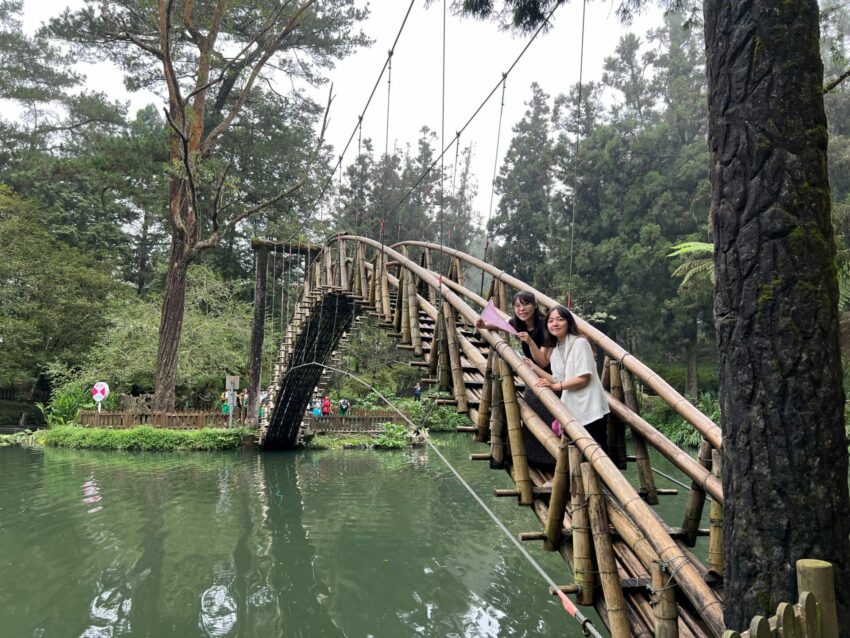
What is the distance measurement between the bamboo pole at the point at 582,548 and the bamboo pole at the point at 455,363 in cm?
181

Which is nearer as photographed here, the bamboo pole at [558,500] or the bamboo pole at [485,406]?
the bamboo pole at [558,500]

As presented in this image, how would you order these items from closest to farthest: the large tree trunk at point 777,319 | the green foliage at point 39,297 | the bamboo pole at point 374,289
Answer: the large tree trunk at point 777,319 → the bamboo pole at point 374,289 → the green foliage at point 39,297

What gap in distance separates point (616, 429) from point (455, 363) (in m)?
1.34

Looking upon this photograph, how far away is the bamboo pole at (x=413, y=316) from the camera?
18.1 feet

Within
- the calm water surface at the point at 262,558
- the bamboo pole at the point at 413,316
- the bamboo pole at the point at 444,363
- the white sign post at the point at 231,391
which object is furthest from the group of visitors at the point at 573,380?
the white sign post at the point at 231,391

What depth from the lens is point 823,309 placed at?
1.76 m

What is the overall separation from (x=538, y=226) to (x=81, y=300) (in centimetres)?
1537

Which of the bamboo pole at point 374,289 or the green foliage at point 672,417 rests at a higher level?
the bamboo pole at point 374,289

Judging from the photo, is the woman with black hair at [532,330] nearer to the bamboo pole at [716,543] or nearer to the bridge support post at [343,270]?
the bamboo pole at [716,543]

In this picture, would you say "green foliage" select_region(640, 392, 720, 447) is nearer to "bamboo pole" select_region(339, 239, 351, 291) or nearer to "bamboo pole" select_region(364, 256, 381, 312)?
"bamboo pole" select_region(339, 239, 351, 291)

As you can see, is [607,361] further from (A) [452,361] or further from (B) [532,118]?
(B) [532,118]

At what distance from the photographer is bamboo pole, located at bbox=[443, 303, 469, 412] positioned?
4.37 metres

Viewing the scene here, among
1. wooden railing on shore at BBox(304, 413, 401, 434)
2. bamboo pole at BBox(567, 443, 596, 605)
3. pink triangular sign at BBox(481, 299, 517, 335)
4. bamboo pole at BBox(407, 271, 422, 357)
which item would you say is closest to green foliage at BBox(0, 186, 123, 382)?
wooden railing on shore at BBox(304, 413, 401, 434)

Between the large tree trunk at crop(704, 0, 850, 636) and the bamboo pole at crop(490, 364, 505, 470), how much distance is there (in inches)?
69.6
